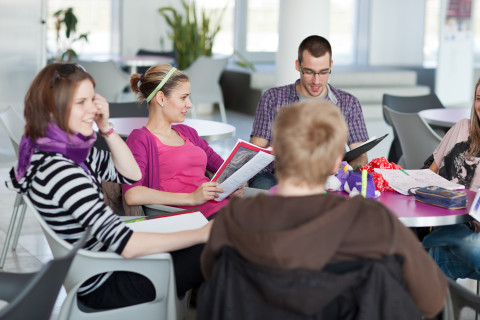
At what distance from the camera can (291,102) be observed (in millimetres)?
3605

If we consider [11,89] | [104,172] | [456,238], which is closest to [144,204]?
[104,172]

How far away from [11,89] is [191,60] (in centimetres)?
345

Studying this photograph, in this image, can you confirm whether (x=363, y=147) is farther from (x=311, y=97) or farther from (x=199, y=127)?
(x=199, y=127)

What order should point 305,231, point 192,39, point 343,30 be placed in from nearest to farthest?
point 305,231, point 192,39, point 343,30

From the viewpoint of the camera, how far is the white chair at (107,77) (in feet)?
25.5

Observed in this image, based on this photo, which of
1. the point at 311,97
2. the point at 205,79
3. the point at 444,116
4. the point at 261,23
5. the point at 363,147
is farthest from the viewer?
the point at 261,23

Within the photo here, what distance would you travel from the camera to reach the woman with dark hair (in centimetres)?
265

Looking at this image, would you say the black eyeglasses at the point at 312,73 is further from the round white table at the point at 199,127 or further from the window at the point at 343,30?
the window at the point at 343,30

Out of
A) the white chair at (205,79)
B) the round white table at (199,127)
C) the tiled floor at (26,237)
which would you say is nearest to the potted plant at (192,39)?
the white chair at (205,79)

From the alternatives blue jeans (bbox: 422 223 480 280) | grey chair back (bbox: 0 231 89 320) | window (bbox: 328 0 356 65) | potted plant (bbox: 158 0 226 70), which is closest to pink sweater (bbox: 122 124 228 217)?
blue jeans (bbox: 422 223 480 280)

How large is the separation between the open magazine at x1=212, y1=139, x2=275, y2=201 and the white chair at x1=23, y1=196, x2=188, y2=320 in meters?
0.62

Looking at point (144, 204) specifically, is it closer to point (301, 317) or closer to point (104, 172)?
point (104, 172)

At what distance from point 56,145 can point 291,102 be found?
5.76ft

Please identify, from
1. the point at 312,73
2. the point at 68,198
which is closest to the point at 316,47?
the point at 312,73
